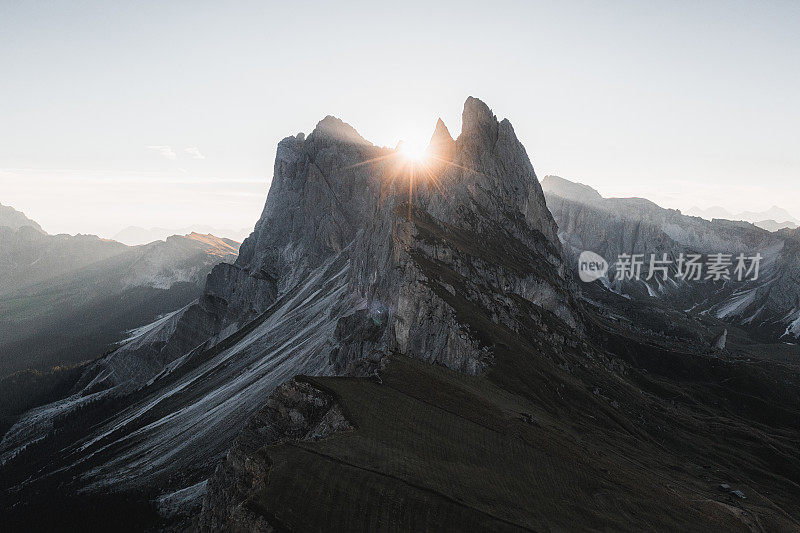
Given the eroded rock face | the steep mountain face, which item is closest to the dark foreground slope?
the eroded rock face

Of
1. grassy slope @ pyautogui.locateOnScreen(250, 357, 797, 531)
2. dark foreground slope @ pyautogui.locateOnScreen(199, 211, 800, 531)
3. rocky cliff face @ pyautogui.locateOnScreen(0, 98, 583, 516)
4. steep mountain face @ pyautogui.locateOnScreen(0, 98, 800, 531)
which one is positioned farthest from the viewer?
rocky cliff face @ pyautogui.locateOnScreen(0, 98, 583, 516)

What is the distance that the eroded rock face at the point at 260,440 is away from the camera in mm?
45938

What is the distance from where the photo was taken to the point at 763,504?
8900 cm

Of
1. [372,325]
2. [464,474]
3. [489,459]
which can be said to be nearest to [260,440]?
[464,474]

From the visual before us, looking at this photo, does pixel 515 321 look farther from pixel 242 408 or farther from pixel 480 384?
pixel 242 408

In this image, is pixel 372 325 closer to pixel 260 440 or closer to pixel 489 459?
pixel 260 440

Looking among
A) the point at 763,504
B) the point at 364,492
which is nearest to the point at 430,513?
the point at 364,492

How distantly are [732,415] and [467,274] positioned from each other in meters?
102

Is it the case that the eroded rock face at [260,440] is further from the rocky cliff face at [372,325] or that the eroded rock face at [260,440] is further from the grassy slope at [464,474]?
the rocky cliff face at [372,325]

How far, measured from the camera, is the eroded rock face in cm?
4594

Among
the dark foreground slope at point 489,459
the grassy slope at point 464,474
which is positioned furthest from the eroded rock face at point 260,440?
the grassy slope at point 464,474

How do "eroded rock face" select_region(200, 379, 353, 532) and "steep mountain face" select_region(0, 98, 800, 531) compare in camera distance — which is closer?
"eroded rock face" select_region(200, 379, 353, 532)

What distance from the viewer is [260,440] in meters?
61.1

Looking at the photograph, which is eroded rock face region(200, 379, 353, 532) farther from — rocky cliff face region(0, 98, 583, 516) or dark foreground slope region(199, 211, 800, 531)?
rocky cliff face region(0, 98, 583, 516)
